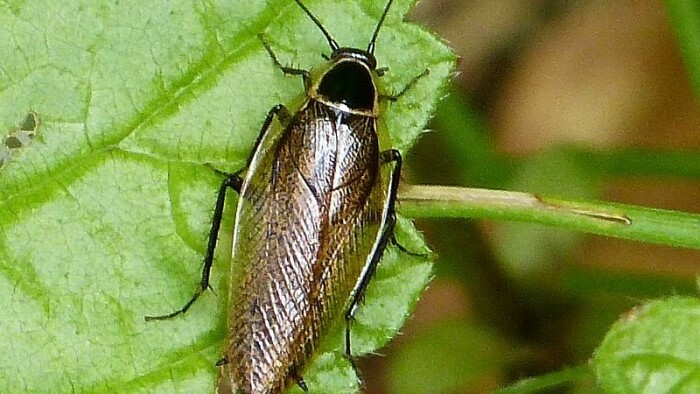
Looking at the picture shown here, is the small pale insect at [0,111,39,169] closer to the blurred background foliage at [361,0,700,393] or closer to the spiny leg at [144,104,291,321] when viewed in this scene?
the spiny leg at [144,104,291,321]

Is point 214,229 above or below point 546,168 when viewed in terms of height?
below

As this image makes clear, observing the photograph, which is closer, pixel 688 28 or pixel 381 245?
pixel 381 245

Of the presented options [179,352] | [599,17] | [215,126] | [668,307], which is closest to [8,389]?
[179,352]

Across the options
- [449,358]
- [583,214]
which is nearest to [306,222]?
[583,214]

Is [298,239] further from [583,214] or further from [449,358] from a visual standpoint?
[449,358]

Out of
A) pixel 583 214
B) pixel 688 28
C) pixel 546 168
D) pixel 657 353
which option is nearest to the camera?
pixel 657 353

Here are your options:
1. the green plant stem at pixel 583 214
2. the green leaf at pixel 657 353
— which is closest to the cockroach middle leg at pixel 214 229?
the green plant stem at pixel 583 214

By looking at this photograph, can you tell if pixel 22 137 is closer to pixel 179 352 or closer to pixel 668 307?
pixel 179 352
